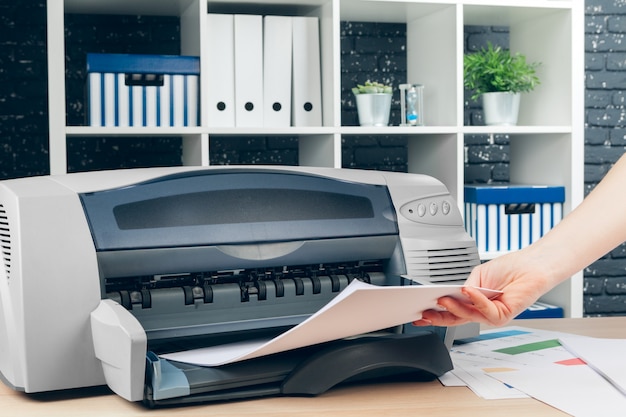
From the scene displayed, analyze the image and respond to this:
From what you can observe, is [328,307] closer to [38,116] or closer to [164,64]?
[164,64]

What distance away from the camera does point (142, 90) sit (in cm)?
220

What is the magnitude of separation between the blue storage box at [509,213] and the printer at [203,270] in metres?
1.25

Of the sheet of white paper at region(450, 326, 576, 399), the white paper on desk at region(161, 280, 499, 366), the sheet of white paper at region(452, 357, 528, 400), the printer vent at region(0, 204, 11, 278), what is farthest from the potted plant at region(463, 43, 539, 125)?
the printer vent at region(0, 204, 11, 278)

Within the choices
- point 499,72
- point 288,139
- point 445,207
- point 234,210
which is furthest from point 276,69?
point 234,210

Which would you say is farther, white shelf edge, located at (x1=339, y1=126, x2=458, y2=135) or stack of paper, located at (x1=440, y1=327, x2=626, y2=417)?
white shelf edge, located at (x1=339, y1=126, x2=458, y2=135)

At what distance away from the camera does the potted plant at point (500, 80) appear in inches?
96.7

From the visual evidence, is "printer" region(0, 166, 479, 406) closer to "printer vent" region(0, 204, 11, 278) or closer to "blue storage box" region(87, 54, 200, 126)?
"printer vent" region(0, 204, 11, 278)

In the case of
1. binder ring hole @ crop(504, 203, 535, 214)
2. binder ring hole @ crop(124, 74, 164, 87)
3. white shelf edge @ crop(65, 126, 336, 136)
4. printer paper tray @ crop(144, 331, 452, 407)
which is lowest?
printer paper tray @ crop(144, 331, 452, 407)

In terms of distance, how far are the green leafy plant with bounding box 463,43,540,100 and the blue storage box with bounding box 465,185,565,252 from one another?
296mm

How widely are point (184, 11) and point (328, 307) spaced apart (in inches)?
69.5

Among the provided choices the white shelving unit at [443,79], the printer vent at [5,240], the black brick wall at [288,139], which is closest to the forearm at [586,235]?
the printer vent at [5,240]

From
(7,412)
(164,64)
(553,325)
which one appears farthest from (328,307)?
(164,64)

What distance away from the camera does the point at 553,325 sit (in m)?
1.43

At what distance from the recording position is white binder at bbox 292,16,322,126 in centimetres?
232
